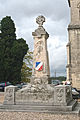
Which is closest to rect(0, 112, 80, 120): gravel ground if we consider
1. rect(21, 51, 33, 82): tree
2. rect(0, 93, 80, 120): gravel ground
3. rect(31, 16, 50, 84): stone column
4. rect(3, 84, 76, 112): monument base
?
rect(0, 93, 80, 120): gravel ground

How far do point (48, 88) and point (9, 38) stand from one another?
1712 cm

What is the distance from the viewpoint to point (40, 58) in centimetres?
938

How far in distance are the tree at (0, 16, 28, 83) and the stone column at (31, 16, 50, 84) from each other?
14520mm

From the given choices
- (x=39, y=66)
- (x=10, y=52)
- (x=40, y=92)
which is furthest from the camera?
(x=10, y=52)

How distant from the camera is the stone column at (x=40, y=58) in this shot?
9289 millimetres

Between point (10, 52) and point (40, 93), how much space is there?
16354 millimetres

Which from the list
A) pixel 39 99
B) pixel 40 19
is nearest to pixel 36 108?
pixel 39 99

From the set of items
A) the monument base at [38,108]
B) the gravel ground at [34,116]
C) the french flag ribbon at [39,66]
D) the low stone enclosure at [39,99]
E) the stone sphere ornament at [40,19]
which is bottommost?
the gravel ground at [34,116]

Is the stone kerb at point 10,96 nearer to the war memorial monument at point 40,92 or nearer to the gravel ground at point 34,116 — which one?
the war memorial monument at point 40,92

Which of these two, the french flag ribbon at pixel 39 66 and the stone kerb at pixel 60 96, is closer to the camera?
the stone kerb at pixel 60 96

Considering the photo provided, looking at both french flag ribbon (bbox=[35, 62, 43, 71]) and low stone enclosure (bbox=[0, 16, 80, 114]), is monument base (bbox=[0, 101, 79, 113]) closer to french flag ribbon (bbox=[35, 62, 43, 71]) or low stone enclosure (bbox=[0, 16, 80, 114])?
low stone enclosure (bbox=[0, 16, 80, 114])

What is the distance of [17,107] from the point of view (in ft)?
28.2

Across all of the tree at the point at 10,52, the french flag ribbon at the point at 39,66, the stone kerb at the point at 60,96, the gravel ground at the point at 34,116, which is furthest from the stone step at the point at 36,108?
the tree at the point at 10,52

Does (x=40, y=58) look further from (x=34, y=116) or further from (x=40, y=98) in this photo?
(x=34, y=116)
